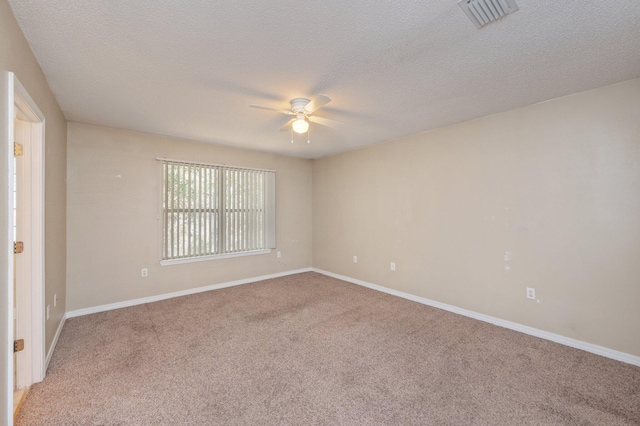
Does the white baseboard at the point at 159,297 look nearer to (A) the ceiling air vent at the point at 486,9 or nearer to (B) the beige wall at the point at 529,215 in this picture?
(B) the beige wall at the point at 529,215

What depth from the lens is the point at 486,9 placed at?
1582 millimetres

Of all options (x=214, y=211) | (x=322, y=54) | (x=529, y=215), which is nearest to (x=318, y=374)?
(x=322, y=54)

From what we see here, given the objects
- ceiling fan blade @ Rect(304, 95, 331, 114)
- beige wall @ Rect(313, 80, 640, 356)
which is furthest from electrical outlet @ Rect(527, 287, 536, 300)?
ceiling fan blade @ Rect(304, 95, 331, 114)

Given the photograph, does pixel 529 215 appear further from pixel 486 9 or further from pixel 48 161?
pixel 48 161

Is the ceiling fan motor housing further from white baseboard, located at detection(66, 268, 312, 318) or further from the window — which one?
white baseboard, located at detection(66, 268, 312, 318)

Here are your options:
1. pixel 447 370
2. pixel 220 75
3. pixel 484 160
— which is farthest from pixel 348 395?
pixel 484 160

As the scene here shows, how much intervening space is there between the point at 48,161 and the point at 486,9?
11.9ft

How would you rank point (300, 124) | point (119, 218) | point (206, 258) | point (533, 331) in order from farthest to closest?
point (206, 258)
point (119, 218)
point (533, 331)
point (300, 124)

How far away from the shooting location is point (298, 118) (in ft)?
8.98

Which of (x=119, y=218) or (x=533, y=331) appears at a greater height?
(x=119, y=218)

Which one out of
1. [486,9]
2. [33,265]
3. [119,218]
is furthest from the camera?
[119,218]

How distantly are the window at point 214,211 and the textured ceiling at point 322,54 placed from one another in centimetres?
131

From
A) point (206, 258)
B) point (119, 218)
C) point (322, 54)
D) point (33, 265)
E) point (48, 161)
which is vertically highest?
point (322, 54)

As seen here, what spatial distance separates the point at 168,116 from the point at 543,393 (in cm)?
443
